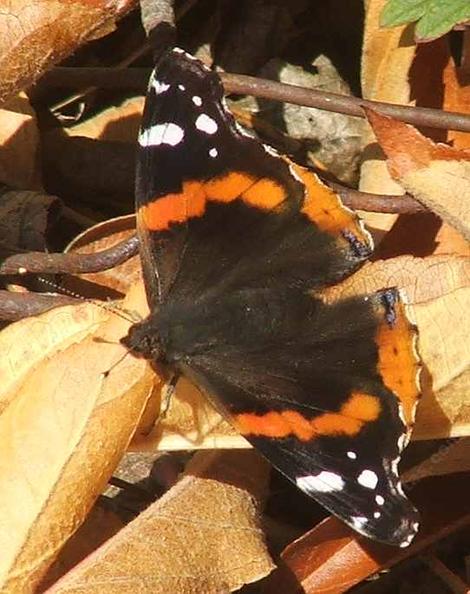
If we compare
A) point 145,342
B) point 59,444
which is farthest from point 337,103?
point 59,444

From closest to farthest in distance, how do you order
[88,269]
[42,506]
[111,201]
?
[42,506] → [88,269] → [111,201]

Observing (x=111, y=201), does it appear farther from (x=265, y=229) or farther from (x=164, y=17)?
(x=265, y=229)

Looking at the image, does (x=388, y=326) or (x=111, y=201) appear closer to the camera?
(x=388, y=326)

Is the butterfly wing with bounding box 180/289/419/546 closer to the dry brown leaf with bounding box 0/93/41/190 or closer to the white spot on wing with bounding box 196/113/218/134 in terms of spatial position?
the white spot on wing with bounding box 196/113/218/134

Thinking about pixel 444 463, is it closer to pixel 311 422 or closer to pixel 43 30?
pixel 311 422

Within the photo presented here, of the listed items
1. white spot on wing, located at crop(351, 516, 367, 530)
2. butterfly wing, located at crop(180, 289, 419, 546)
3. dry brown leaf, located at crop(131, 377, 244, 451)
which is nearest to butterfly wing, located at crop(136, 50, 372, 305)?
butterfly wing, located at crop(180, 289, 419, 546)

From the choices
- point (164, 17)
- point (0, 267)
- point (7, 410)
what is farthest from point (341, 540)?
point (164, 17)
